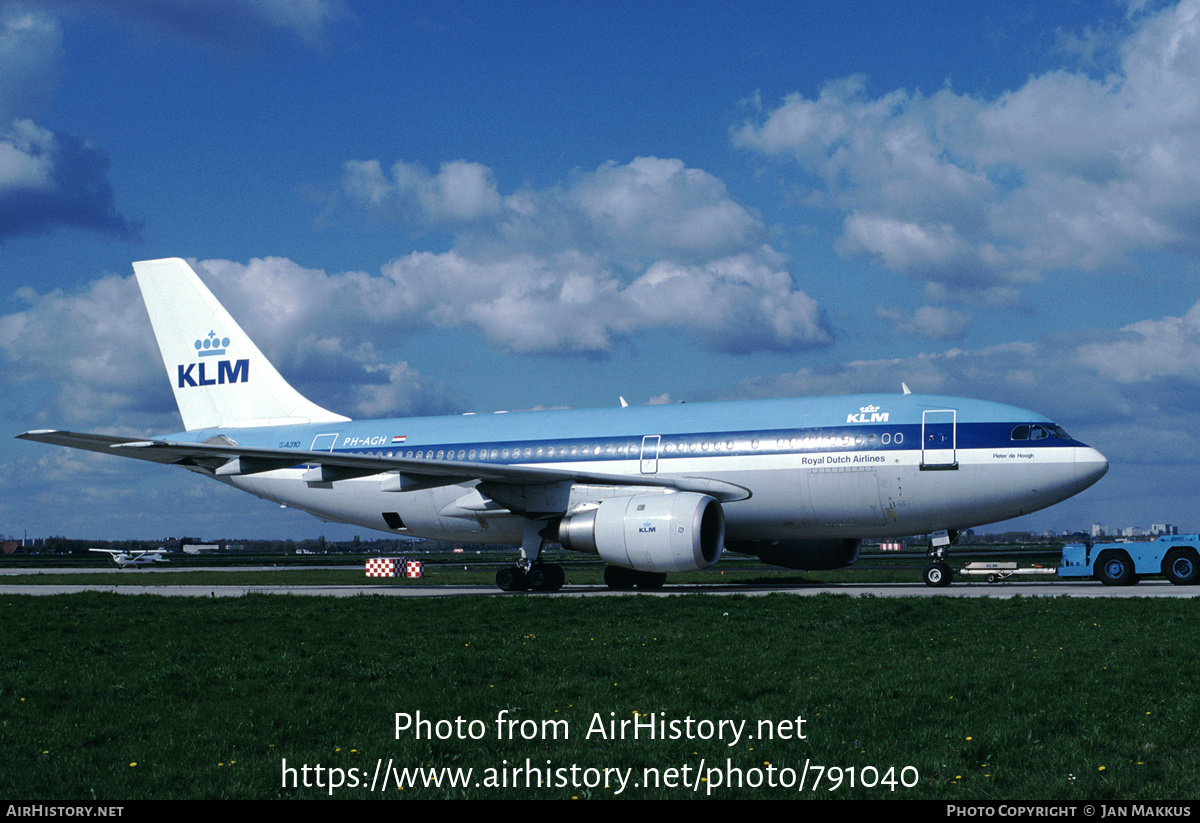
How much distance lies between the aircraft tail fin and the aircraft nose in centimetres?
1998

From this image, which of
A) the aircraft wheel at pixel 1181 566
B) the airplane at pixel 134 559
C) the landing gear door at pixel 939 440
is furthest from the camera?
the airplane at pixel 134 559

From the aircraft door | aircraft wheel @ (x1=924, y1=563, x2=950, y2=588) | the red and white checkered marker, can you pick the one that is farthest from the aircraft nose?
the red and white checkered marker

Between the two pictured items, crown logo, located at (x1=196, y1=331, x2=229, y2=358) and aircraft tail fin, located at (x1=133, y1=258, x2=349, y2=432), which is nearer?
aircraft tail fin, located at (x1=133, y1=258, x2=349, y2=432)

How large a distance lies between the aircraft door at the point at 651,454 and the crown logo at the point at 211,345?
14559mm

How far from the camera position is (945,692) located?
8.14 metres

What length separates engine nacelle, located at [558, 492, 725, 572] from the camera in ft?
66.2

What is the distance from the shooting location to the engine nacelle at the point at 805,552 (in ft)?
82.2

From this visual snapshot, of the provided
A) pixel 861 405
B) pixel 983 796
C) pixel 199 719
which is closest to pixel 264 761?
pixel 199 719

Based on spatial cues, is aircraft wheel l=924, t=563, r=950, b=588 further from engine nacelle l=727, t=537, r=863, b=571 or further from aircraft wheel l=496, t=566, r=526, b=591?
aircraft wheel l=496, t=566, r=526, b=591

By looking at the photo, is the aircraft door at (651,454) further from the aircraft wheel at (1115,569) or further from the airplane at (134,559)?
the airplane at (134,559)

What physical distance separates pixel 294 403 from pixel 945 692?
82.6 feet

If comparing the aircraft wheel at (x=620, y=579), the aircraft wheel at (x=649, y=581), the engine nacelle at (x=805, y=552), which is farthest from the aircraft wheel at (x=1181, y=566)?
the aircraft wheel at (x=620, y=579)
